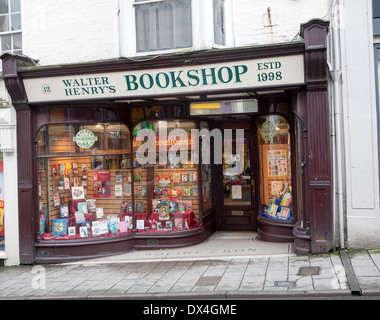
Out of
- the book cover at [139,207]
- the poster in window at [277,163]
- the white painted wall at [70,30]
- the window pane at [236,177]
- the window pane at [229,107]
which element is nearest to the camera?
the window pane at [229,107]

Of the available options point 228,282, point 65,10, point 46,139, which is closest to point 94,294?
point 228,282

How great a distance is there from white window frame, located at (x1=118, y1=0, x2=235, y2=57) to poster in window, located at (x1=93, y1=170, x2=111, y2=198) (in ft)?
9.10

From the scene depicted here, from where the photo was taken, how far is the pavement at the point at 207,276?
677cm

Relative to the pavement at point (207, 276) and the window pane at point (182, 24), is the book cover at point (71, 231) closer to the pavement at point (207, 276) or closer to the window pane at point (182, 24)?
the pavement at point (207, 276)

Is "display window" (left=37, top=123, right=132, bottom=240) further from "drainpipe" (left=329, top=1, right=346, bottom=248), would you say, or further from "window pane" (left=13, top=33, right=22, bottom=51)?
"drainpipe" (left=329, top=1, right=346, bottom=248)

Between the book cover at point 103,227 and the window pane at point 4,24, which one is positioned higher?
the window pane at point 4,24

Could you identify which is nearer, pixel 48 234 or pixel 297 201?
pixel 297 201

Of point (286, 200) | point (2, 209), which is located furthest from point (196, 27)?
point (2, 209)

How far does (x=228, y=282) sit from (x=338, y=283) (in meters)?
1.75

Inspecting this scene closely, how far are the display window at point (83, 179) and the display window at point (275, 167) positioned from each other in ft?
10.5

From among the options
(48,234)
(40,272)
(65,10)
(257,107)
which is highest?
(65,10)

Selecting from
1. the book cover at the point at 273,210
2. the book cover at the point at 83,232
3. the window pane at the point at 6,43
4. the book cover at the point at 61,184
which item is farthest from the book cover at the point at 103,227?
the window pane at the point at 6,43

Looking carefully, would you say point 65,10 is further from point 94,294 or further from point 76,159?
point 94,294

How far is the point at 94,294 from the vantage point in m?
7.38
